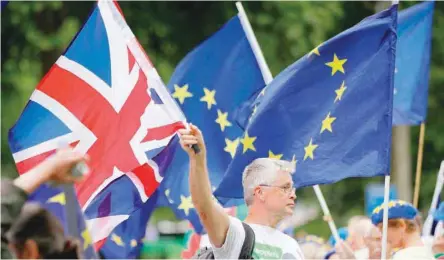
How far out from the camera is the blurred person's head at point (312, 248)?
1044 centimetres

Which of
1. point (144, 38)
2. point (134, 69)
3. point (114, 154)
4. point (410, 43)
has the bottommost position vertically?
point (114, 154)

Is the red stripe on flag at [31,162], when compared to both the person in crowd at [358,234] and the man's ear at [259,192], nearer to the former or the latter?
the man's ear at [259,192]

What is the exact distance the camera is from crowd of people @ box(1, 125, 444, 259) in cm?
444

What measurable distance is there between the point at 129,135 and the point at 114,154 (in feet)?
0.48

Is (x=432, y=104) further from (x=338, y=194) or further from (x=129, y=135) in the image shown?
(x=129, y=135)

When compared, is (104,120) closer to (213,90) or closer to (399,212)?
(399,212)

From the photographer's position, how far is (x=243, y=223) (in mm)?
6438

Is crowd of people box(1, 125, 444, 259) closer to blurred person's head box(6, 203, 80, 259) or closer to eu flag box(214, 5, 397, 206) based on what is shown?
blurred person's head box(6, 203, 80, 259)

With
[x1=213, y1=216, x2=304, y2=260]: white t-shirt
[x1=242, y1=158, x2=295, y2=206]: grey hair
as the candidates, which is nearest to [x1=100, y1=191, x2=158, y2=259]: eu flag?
[x1=242, y1=158, x2=295, y2=206]: grey hair

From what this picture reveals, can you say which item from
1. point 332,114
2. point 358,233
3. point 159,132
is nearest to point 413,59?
point 358,233

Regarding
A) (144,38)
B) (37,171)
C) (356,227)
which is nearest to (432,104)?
(144,38)

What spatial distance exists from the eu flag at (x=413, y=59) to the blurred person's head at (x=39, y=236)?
7.35m

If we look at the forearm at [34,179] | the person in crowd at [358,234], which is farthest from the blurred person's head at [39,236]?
the person in crowd at [358,234]

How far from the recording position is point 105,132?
309 inches
